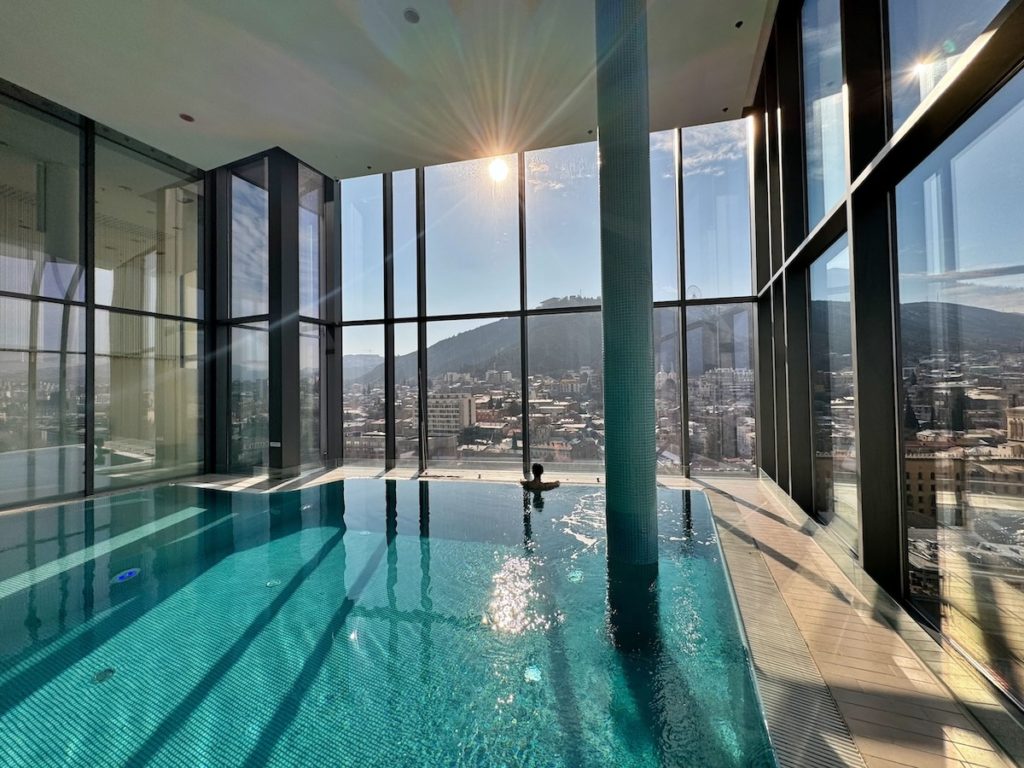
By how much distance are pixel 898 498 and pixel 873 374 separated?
0.68 m

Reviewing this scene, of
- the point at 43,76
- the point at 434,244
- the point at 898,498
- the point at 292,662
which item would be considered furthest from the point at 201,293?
the point at 898,498

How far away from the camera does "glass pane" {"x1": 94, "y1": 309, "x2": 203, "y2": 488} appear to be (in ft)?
19.2

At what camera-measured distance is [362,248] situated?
748 cm

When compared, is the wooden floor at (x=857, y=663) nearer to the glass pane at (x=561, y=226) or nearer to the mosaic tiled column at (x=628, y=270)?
the mosaic tiled column at (x=628, y=270)

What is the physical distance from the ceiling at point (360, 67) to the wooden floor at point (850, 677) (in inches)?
174

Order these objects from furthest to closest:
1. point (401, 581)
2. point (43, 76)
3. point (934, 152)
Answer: point (43, 76) → point (401, 581) → point (934, 152)

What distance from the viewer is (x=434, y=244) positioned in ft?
23.5

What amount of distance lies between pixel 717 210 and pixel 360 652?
6155 mm

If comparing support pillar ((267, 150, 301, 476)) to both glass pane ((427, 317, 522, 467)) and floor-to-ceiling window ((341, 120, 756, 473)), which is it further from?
glass pane ((427, 317, 522, 467))

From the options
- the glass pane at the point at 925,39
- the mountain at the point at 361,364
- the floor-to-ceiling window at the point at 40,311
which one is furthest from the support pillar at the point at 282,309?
the glass pane at the point at 925,39

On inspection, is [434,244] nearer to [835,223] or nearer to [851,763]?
[835,223]

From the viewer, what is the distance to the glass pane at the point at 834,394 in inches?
123

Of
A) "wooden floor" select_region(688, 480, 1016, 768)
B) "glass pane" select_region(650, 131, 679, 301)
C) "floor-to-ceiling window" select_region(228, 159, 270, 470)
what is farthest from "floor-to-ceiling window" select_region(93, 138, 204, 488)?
"wooden floor" select_region(688, 480, 1016, 768)

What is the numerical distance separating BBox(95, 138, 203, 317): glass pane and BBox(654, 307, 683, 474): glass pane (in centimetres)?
676
